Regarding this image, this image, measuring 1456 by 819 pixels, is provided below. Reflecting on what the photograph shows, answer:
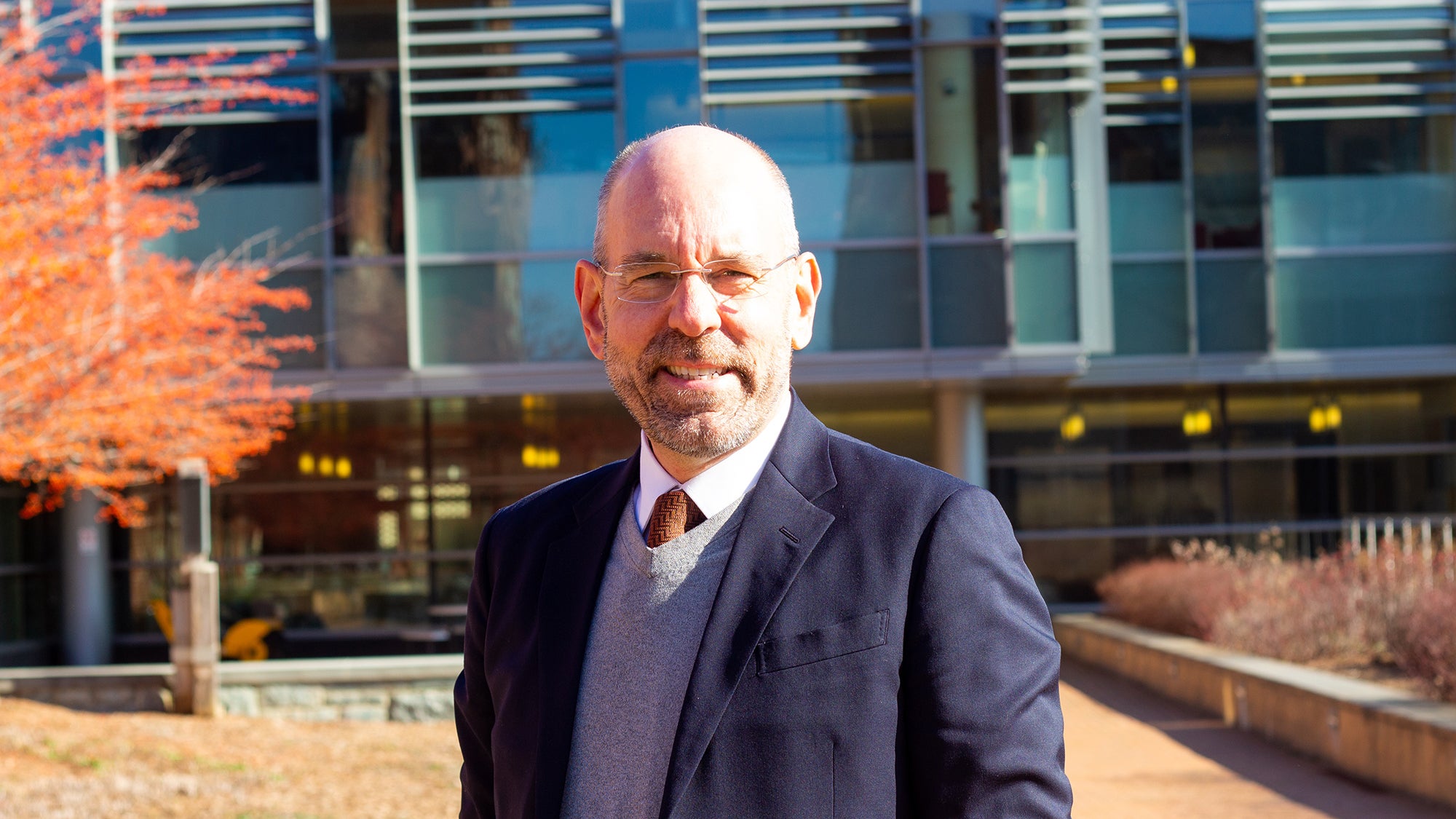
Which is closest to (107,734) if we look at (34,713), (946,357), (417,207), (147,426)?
(34,713)

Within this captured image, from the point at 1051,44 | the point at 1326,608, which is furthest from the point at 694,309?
the point at 1051,44

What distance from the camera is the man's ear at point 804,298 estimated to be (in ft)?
7.34

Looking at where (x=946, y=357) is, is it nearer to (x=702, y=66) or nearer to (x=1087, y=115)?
(x=1087, y=115)

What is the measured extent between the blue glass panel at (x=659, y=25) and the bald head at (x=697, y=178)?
14005 millimetres

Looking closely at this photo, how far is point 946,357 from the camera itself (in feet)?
50.1

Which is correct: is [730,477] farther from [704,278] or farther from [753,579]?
[704,278]

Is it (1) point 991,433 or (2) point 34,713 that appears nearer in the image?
(2) point 34,713

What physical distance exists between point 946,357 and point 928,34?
140 inches

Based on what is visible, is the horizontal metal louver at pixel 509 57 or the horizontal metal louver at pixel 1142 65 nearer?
the horizontal metal louver at pixel 509 57

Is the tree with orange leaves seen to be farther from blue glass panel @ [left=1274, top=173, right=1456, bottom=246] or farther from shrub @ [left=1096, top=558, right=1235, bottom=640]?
blue glass panel @ [left=1274, top=173, right=1456, bottom=246]

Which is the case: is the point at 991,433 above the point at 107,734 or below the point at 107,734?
above

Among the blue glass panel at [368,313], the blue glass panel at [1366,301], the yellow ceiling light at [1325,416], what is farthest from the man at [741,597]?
the yellow ceiling light at [1325,416]

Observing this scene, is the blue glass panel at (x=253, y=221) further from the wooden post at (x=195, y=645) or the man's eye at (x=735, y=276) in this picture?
the man's eye at (x=735, y=276)

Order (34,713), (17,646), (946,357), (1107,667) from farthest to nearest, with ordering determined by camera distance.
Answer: (17,646), (946,357), (1107,667), (34,713)
